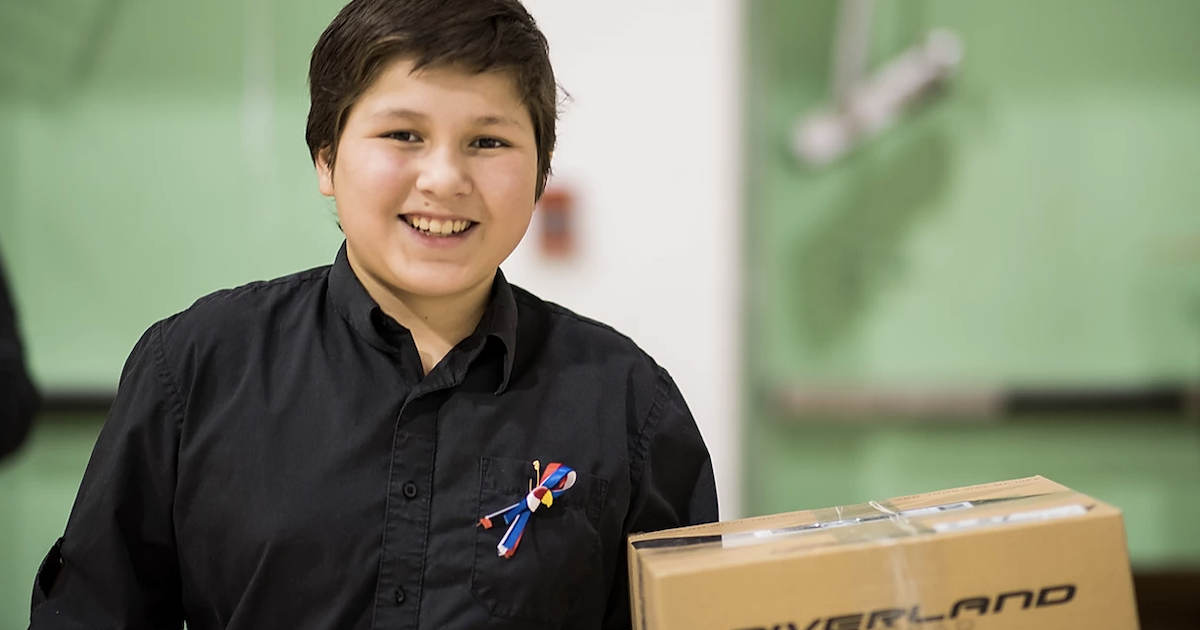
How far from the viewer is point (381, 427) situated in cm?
95

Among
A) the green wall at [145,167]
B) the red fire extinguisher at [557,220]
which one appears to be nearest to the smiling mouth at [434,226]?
the red fire extinguisher at [557,220]

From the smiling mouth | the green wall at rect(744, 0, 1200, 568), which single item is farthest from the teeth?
the green wall at rect(744, 0, 1200, 568)

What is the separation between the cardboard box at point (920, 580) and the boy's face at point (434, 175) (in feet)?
1.05

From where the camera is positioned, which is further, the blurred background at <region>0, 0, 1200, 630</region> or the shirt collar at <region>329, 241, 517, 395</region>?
the blurred background at <region>0, 0, 1200, 630</region>

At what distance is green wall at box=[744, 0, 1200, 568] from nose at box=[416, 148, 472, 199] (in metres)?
1.25

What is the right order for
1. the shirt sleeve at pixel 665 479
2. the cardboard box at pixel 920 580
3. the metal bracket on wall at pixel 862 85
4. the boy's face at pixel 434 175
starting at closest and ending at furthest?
the cardboard box at pixel 920 580
the boy's face at pixel 434 175
the shirt sleeve at pixel 665 479
the metal bracket on wall at pixel 862 85

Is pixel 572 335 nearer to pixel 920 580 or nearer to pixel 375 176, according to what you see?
pixel 375 176

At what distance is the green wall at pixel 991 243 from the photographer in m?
2.14

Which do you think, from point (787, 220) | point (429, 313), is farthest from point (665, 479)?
point (787, 220)

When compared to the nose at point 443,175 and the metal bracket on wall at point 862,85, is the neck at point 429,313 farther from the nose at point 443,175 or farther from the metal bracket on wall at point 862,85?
the metal bracket on wall at point 862,85

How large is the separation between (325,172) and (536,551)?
408 millimetres

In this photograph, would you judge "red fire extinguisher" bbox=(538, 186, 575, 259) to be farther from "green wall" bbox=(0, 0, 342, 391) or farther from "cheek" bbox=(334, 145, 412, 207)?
"cheek" bbox=(334, 145, 412, 207)

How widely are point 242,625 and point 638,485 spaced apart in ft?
1.25

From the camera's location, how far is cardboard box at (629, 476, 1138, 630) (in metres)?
0.82
